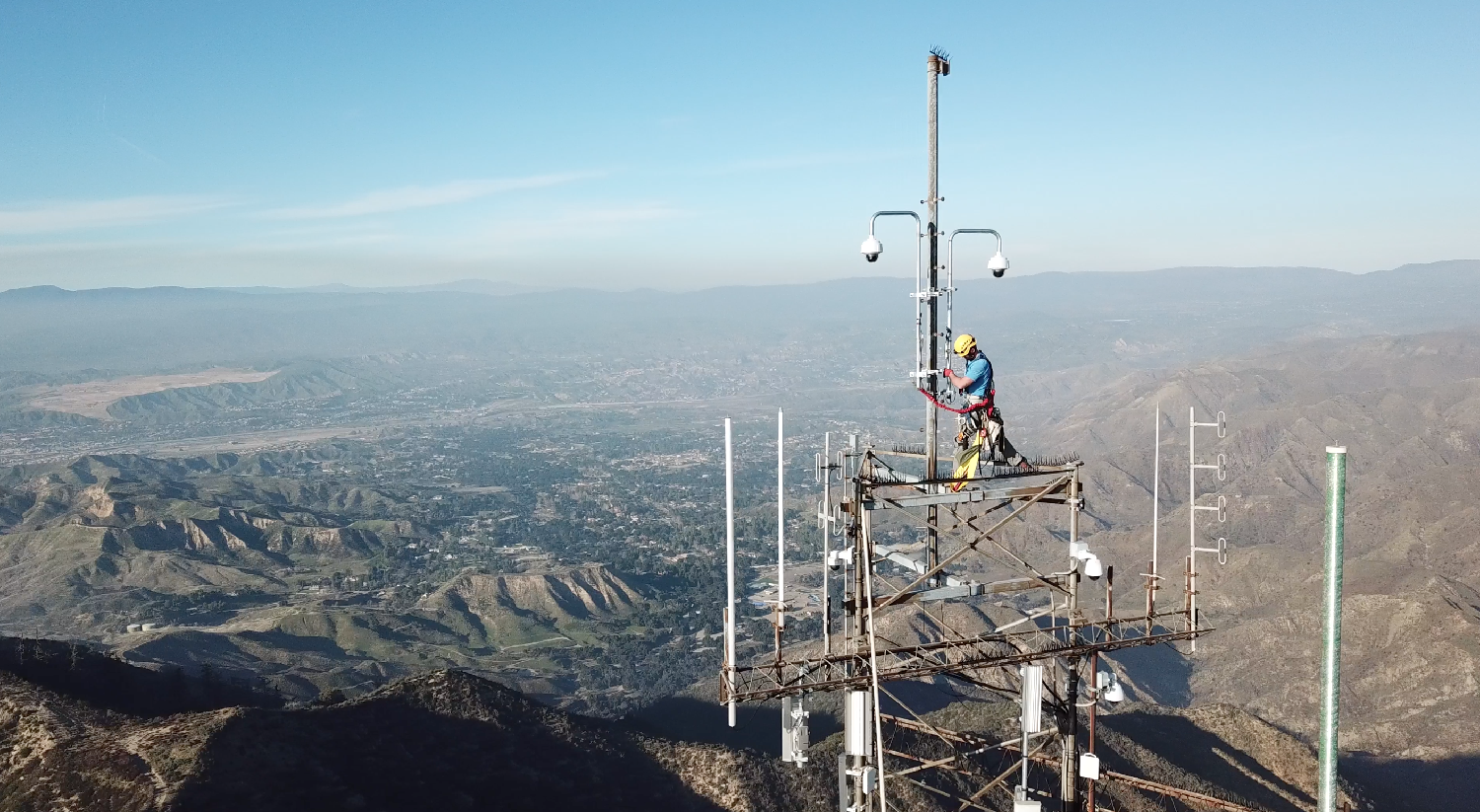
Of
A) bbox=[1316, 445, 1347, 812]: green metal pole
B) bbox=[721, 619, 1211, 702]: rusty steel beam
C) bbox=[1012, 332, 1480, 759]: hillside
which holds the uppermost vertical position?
bbox=[1316, 445, 1347, 812]: green metal pole

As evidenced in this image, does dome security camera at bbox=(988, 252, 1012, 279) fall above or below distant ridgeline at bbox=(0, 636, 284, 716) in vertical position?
above

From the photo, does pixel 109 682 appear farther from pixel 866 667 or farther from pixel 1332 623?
pixel 1332 623

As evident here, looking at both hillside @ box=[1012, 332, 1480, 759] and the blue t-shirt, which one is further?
hillside @ box=[1012, 332, 1480, 759]

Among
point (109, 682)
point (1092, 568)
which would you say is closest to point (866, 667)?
point (1092, 568)

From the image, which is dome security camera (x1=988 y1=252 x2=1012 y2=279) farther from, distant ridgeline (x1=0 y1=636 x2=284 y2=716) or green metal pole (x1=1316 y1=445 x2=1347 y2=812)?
distant ridgeline (x1=0 y1=636 x2=284 y2=716)

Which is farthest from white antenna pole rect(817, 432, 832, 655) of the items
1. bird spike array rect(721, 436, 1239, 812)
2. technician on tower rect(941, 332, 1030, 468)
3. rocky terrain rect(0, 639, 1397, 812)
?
rocky terrain rect(0, 639, 1397, 812)

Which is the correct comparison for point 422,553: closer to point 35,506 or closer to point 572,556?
point 572,556
